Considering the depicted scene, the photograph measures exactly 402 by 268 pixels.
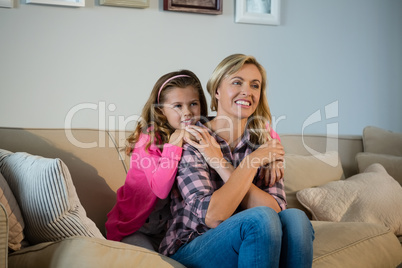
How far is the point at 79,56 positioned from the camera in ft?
8.31

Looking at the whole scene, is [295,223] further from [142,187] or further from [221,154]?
[142,187]

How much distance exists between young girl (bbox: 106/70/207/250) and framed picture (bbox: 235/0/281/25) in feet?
3.05

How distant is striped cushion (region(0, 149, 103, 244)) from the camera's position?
1.46 m

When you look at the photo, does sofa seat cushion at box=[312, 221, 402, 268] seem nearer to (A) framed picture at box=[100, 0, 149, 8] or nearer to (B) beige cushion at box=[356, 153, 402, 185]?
(B) beige cushion at box=[356, 153, 402, 185]

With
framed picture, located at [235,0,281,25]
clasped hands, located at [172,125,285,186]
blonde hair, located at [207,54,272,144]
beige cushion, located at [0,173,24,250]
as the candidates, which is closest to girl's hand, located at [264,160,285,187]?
clasped hands, located at [172,125,285,186]

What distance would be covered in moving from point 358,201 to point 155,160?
3.43ft

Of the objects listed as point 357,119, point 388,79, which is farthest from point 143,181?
point 388,79

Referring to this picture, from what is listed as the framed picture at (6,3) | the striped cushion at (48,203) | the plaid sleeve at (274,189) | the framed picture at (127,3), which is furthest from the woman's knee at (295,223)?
the framed picture at (6,3)

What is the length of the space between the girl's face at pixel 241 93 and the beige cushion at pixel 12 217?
31.0 inches

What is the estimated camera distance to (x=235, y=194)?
5.17 ft

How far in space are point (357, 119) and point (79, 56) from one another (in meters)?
1.78

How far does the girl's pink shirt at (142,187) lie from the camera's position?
5.63 ft

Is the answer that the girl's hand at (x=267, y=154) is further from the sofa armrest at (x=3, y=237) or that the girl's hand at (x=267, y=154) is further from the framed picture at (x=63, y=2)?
the framed picture at (x=63, y=2)

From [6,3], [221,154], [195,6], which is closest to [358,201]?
[221,154]
